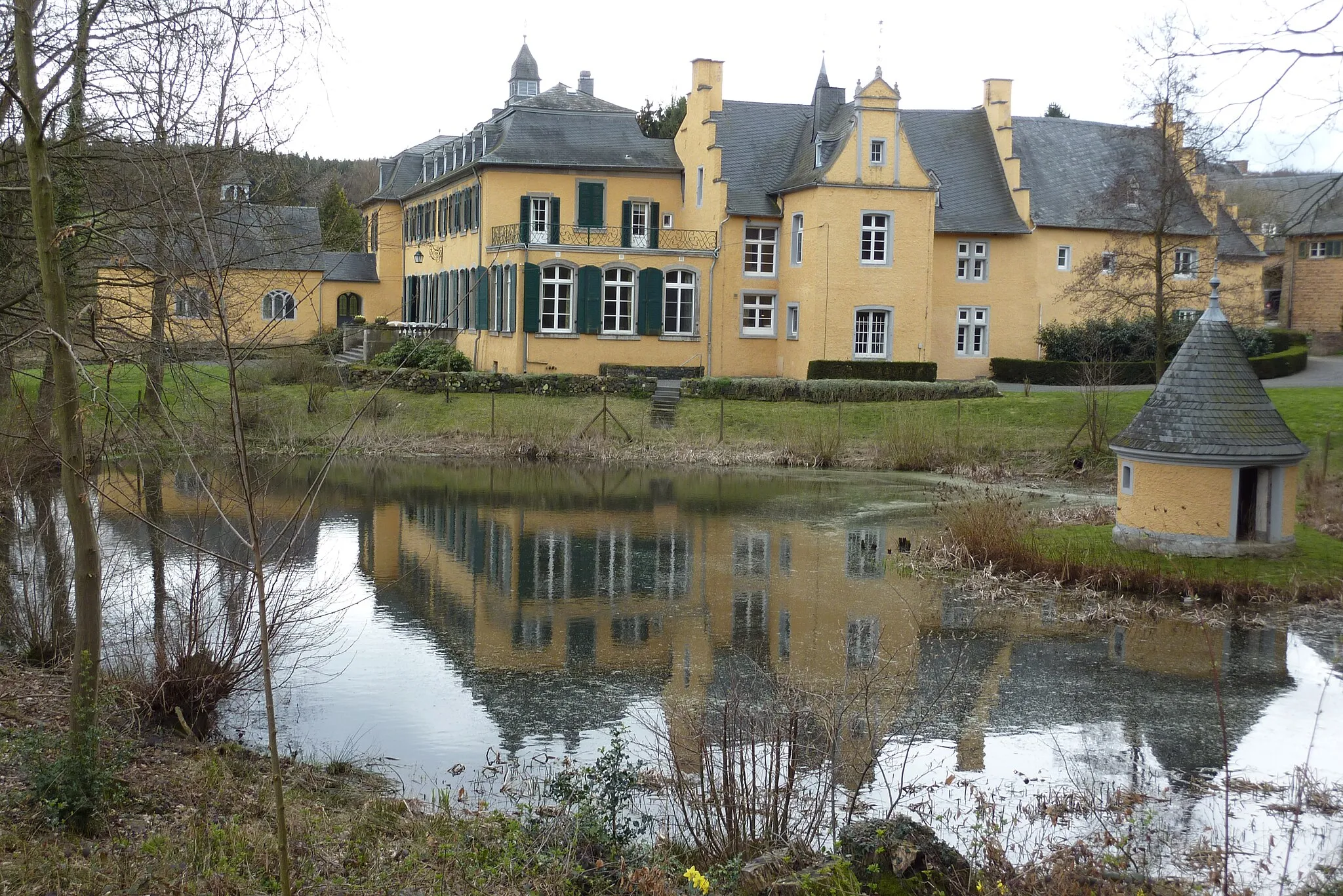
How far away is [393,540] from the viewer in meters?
17.0

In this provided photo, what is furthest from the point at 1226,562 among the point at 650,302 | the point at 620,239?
the point at 620,239

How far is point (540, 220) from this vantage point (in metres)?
34.0

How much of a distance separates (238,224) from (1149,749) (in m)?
7.42

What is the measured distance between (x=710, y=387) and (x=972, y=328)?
9417mm

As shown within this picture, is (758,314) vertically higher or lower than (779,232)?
lower

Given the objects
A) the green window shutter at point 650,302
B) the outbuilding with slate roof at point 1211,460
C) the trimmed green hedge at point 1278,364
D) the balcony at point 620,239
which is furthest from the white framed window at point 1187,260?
the outbuilding with slate roof at point 1211,460

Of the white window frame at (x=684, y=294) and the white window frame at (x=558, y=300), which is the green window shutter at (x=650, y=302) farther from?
the white window frame at (x=558, y=300)

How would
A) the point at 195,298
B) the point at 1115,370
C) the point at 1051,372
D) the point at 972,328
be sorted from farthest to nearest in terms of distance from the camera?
the point at 972,328 < the point at 1051,372 < the point at 1115,370 < the point at 195,298

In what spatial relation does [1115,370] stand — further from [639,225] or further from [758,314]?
[639,225]

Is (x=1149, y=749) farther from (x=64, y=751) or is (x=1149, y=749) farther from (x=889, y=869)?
(x=64, y=751)

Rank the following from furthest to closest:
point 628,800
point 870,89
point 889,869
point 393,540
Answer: point 870,89 < point 393,540 < point 628,800 < point 889,869

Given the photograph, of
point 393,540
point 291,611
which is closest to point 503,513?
point 393,540

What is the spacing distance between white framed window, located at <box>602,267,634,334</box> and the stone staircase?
2.78 m

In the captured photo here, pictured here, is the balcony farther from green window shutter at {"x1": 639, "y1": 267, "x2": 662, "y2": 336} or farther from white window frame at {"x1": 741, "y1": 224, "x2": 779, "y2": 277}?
white window frame at {"x1": 741, "y1": 224, "x2": 779, "y2": 277}
